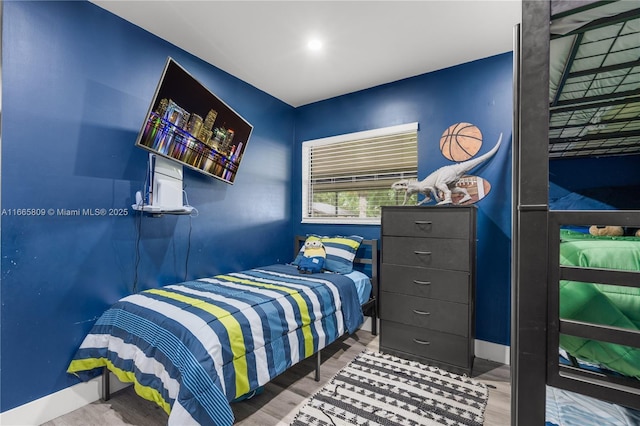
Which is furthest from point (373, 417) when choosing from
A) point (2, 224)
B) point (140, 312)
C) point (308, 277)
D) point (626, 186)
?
point (2, 224)

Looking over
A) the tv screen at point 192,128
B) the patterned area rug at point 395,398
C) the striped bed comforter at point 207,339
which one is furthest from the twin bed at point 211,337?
the tv screen at point 192,128

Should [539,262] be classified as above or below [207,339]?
above

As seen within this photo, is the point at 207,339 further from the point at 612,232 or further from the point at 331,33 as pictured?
the point at 612,232

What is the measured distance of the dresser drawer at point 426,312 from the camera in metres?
2.22

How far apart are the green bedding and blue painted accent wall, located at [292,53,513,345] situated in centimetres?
160

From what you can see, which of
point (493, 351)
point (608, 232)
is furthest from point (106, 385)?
point (608, 232)

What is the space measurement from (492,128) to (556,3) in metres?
2.06

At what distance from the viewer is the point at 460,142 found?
2.71 m

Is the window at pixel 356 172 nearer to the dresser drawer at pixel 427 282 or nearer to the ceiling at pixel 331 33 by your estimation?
the ceiling at pixel 331 33

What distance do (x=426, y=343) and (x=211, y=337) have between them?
1720mm

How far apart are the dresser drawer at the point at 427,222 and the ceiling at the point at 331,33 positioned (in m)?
1.36

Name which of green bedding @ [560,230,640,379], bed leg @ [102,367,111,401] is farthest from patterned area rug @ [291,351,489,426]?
bed leg @ [102,367,111,401]

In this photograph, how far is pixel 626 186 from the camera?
1894mm

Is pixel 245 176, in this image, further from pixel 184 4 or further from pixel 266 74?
pixel 184 4
